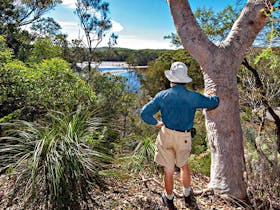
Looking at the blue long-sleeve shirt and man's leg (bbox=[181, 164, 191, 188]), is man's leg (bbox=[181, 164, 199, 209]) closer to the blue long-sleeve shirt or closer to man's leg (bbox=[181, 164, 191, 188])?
man's leg (bbox=[181, 164, 191, 188])

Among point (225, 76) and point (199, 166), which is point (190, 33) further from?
point (199, 166)

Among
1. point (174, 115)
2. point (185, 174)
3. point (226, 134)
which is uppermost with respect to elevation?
point (174, 115)

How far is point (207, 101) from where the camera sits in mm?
2732

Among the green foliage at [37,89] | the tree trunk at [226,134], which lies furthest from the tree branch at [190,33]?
the green foliage at [37,89]

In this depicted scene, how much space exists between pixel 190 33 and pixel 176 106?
991mm

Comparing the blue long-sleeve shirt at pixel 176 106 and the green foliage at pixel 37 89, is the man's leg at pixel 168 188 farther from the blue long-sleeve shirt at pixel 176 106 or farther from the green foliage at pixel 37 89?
the green foliage at pixel 37 89

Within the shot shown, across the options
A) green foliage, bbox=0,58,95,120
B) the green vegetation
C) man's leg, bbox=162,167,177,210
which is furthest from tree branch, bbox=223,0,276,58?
green foliage, bbox=0,58,95,120

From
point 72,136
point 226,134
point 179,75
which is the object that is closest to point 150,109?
point 179,75

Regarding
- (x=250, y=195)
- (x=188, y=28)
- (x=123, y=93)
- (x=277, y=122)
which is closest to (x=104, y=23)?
(x=123, y=93)

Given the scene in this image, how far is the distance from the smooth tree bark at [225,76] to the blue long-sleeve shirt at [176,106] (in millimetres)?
449

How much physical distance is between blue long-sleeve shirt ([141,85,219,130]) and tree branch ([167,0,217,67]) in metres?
0.63

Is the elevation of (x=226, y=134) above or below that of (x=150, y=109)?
below

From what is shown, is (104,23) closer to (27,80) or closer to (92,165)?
(27,80)

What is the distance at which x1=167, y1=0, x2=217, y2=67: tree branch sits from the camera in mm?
3023
